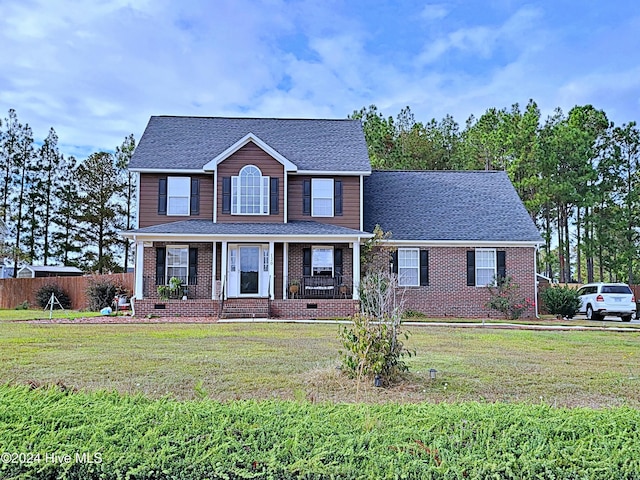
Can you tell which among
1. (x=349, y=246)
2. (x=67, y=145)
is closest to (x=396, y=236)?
(x=349, y=246)

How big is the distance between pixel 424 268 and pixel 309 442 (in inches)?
737

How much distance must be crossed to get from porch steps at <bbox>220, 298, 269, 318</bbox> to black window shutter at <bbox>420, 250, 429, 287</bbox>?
19.9 ft

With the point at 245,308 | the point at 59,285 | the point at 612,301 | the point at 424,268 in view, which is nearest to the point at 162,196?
the point at 245,308

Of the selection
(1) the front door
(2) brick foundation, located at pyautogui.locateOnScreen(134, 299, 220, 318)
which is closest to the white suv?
(1) the front door

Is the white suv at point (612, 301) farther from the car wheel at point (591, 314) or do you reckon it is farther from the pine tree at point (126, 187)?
the pine tree at point (126, 187)

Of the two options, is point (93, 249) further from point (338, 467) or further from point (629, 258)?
point (338, 467)

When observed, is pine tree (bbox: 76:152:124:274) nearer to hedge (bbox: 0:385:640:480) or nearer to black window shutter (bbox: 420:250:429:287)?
black window shutter (bbox: 420:250:429:287)

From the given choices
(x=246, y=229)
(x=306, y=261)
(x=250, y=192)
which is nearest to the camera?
(x=246, y=229)

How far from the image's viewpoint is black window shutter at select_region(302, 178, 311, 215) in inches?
858

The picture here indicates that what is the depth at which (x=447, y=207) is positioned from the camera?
2322cm

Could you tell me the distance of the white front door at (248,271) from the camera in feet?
67.7

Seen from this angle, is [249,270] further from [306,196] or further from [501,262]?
[501,262]

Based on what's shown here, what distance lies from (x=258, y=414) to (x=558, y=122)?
38628 millimetres

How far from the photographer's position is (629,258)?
34.4m
